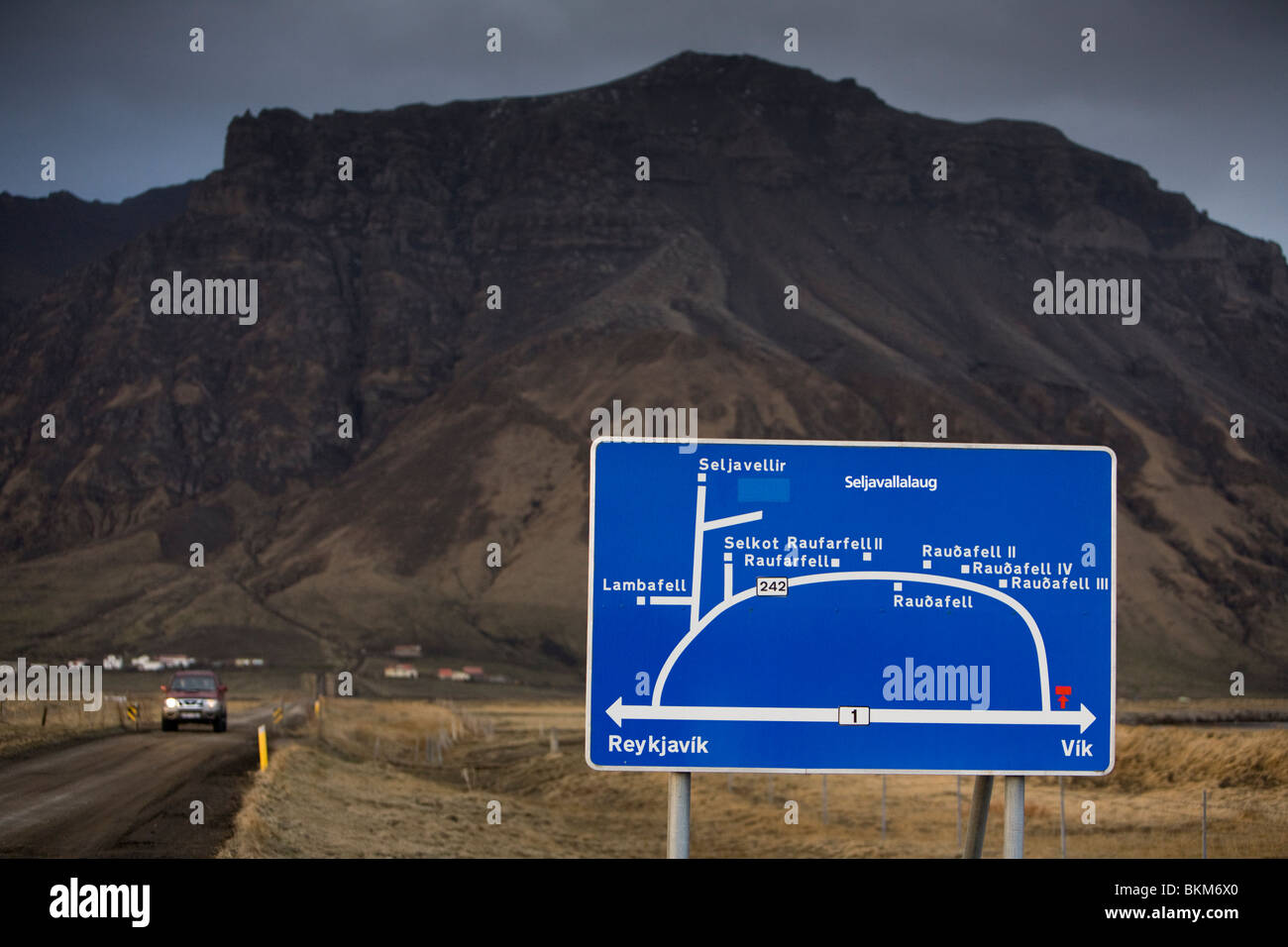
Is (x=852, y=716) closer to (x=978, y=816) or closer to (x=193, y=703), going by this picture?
(x=978, y=816)

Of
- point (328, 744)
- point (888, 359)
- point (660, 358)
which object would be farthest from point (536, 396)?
point (328, 744)

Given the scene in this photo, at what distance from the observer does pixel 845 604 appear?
788cm

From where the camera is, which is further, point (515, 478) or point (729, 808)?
point (515, 478)

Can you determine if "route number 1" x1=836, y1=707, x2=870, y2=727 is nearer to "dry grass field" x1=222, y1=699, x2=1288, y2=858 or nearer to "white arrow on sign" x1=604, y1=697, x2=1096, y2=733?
"white arrow on sign" x1=604, y1=697, x2=1096, y2=733

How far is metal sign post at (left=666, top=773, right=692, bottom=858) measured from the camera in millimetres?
7672

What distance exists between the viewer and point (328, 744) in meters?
45.9

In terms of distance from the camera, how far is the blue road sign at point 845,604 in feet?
25.6

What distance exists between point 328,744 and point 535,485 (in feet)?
365

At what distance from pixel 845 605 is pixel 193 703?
38349 mm
